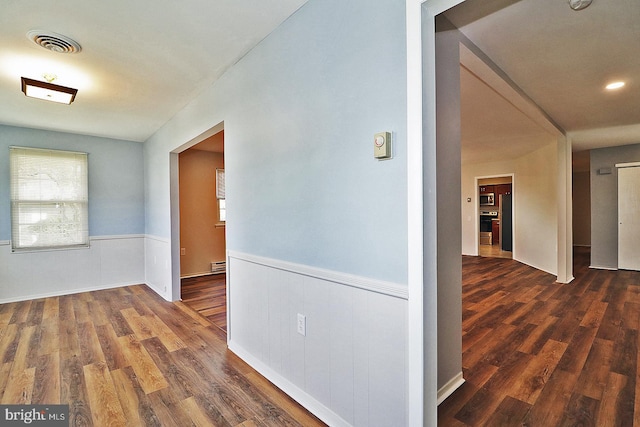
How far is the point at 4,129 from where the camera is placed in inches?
161

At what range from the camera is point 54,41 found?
7.08 ft

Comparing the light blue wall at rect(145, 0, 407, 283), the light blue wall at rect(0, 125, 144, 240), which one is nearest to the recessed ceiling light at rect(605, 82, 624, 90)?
the light blue wall at rect(145, 0, 407, 283)

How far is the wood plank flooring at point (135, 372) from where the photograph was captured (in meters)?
1.80

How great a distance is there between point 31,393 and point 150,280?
10.1ft

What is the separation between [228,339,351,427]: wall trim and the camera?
1.68 meters

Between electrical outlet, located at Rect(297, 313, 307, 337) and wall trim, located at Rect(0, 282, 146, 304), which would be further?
wall trim, located at Rect(0, 282, 146, 304)

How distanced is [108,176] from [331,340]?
508cm

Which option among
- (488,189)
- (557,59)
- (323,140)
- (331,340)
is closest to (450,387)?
(331,340)

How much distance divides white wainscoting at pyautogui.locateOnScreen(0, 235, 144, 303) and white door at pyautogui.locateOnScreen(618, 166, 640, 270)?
903cm

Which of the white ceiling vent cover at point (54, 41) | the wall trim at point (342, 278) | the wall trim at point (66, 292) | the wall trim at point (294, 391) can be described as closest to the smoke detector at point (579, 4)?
the wall trim at point (342, 278)

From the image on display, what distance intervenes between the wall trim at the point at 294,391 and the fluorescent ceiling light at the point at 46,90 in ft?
9.38

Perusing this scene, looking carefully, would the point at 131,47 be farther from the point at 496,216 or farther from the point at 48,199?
the point at 496,216

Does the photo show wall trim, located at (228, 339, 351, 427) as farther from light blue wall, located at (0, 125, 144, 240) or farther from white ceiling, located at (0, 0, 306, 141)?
light blue wall, located at (0, 125, 144, 240)

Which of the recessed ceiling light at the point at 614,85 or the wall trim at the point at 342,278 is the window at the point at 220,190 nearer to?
the wall trim at the point at 342,278
